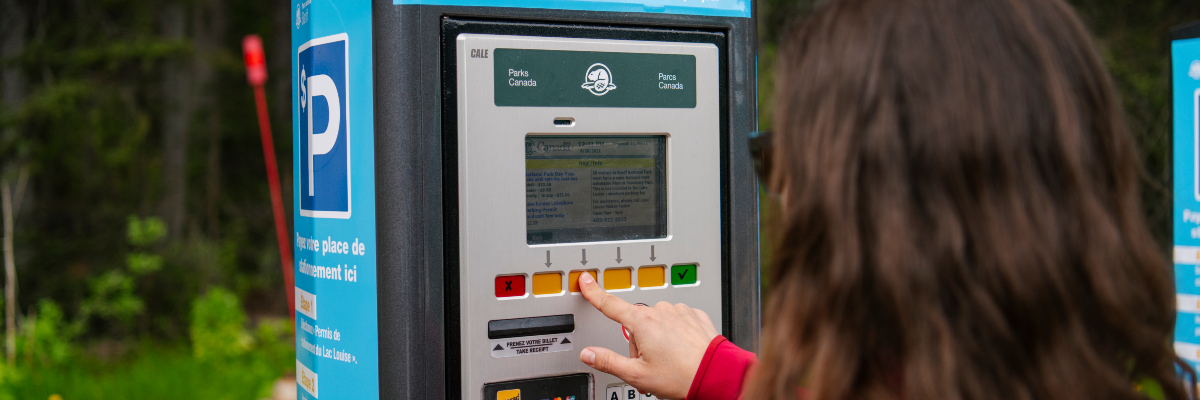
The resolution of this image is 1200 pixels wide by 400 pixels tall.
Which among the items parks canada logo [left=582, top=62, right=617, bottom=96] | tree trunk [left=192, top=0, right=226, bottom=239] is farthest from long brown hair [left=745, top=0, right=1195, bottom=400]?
tree trunk [left=192, top=0, right=226, bottom=239]

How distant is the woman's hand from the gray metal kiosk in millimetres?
121

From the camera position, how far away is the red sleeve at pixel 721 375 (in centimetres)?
132

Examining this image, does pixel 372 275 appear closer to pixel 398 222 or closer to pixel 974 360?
pixel 398 222

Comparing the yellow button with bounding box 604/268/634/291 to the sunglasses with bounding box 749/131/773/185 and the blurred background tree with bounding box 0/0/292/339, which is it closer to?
the sunglasses with bounding box 749/131/773/185

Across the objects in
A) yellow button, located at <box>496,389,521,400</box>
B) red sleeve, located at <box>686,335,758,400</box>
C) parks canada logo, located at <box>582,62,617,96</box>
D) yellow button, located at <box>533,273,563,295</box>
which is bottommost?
yellow button, located at <box>496,389,521,400</box>

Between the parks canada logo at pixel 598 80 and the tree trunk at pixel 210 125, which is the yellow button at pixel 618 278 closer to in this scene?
the parks canada logo at pixel 598 80

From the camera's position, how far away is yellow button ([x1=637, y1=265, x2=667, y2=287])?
1.66 metres

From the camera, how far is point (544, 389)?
63.5 inches

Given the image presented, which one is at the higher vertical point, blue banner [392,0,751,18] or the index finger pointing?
blue banner [392,0,751,18]

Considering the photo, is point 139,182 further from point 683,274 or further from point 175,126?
point 683,274

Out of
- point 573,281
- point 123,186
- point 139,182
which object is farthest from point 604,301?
point 139,182

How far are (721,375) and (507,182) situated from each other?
1.67 feet

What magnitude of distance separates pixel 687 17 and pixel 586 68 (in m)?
0.25

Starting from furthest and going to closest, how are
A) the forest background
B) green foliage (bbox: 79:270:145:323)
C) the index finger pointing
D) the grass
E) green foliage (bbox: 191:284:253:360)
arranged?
green foliage (bbox: 79:270:145:323), green foliage (bbox: 191:284:253:360), the forest background, the grass, the index finger pointing
